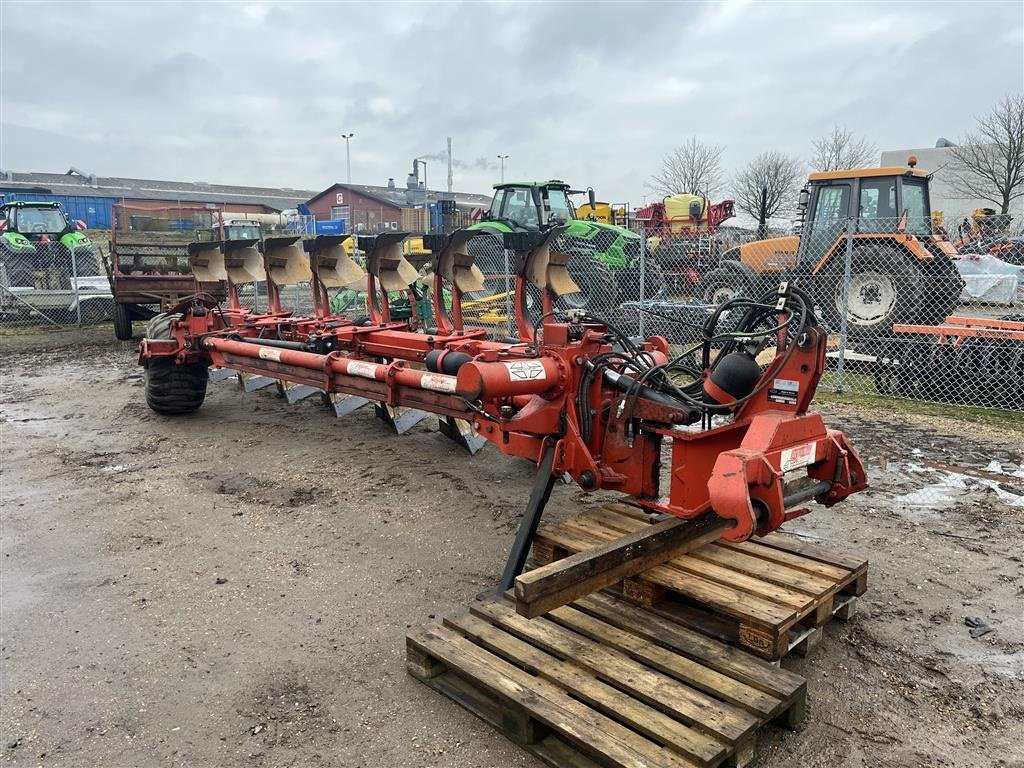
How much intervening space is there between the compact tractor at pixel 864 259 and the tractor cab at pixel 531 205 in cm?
356

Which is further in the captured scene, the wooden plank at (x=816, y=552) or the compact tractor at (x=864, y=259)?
the compact tractor at (x=864, y=259)

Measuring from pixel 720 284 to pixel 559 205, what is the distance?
13.4 ft

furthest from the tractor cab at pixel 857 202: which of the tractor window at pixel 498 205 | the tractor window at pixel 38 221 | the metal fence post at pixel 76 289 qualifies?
the tractor window at pixel 38 221

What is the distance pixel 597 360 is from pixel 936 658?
199 centimetres

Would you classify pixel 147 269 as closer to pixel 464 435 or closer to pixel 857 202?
pixel 464 435

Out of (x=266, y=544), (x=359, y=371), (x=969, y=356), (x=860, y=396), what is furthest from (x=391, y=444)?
(x=969, y=356)

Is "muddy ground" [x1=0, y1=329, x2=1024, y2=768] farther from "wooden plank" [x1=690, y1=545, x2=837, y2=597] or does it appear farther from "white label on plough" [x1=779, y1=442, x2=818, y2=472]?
"white label on plough" [x1=779, y1=442, x2=818, y2=472]

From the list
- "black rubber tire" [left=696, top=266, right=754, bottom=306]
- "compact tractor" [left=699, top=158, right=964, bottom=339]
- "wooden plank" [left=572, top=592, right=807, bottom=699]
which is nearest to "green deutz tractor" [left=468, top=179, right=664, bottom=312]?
"black rubber tire" [left=696, top=266, right=754, bottom=306]

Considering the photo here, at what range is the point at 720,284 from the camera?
10.6 metres

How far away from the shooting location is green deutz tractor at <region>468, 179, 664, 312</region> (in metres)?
11.3

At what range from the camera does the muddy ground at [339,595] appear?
2820 millimetres

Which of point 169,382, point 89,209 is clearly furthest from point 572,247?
point 89,209

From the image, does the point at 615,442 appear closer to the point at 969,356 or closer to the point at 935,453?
the point at 935,453

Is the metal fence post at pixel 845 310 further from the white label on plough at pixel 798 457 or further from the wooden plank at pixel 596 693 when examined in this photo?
the wooden plank at pixel 596 693
